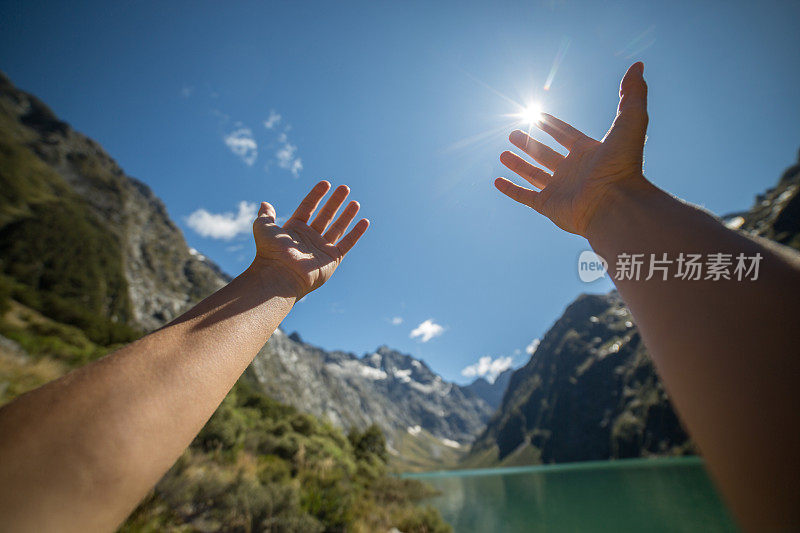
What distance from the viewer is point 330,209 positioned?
6.97ft

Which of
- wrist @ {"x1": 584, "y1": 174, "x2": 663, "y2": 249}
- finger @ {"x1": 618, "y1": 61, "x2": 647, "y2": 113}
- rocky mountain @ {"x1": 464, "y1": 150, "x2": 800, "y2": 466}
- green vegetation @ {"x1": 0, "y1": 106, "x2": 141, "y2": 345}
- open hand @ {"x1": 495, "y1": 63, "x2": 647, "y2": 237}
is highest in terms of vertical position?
rocky mountain @ {"x1": 464, "y1": 150, "x2": 800, "y2": 466}

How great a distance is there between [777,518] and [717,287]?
52cm

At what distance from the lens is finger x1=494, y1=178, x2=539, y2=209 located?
1887 millimetres

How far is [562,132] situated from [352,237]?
1425mm

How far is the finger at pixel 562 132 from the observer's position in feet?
5.74

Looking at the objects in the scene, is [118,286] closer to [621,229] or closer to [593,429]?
[621,229]

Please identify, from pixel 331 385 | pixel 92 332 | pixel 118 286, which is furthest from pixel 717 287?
pixel 331 385

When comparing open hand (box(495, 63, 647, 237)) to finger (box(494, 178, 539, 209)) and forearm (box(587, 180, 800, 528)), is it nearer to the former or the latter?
finger (box(494, 178, 539, 209))

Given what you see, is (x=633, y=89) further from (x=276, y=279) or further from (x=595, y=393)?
(x=595, y=393)

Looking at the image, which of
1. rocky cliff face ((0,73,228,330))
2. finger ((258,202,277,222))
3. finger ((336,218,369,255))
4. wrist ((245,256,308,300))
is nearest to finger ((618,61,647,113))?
finger ((336,218,369,255))

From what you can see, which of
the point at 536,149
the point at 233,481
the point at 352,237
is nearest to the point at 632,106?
the point at 536,149

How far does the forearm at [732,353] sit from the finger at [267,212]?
5.71 feet

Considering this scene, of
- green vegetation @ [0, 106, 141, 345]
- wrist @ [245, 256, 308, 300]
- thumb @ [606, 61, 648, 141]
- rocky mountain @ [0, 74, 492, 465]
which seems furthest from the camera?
green vegetation @ [0, 106, 141, 345]

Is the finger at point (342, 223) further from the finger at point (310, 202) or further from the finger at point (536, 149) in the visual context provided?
the finger at point (536, 149)
